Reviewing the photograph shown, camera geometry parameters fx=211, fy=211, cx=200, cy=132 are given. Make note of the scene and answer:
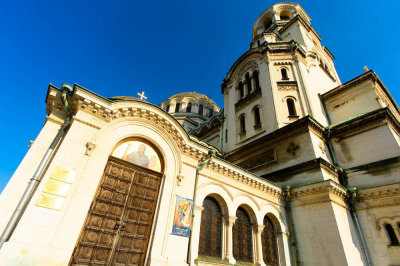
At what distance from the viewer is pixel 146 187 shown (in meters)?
8.59

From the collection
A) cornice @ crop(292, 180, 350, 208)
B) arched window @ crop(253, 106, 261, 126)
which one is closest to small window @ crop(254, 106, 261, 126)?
arched window @ crop(253, 106, 261, 126)

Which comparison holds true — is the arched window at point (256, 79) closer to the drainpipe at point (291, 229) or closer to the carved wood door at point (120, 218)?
the drainpipe at point (291, 229)

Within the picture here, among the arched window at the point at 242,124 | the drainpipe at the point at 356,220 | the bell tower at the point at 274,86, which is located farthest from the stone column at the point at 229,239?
the arched window at the point at 242,124

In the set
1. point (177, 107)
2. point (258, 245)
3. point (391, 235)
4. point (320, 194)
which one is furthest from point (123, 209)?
point (177, 107)

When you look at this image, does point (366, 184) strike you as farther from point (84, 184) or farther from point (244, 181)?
point (84, 184)

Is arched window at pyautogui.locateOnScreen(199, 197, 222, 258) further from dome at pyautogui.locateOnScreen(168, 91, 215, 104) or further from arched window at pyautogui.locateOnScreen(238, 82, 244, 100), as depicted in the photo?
dome at pyautogui.locateOnScreen(168, 91, 215, 104)

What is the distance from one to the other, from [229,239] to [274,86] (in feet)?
47.9

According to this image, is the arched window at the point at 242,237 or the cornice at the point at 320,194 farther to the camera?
the cornice at the point at 320,194

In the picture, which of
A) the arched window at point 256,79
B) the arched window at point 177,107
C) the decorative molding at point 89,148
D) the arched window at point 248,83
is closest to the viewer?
the decorative molding at point 89,148

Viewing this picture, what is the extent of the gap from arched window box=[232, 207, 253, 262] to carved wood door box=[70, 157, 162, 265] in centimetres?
481

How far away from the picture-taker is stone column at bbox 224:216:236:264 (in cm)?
956

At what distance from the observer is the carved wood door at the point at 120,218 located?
6824 millimetres

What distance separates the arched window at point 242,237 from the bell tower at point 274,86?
27.6ft

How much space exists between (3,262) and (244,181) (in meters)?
9.99
